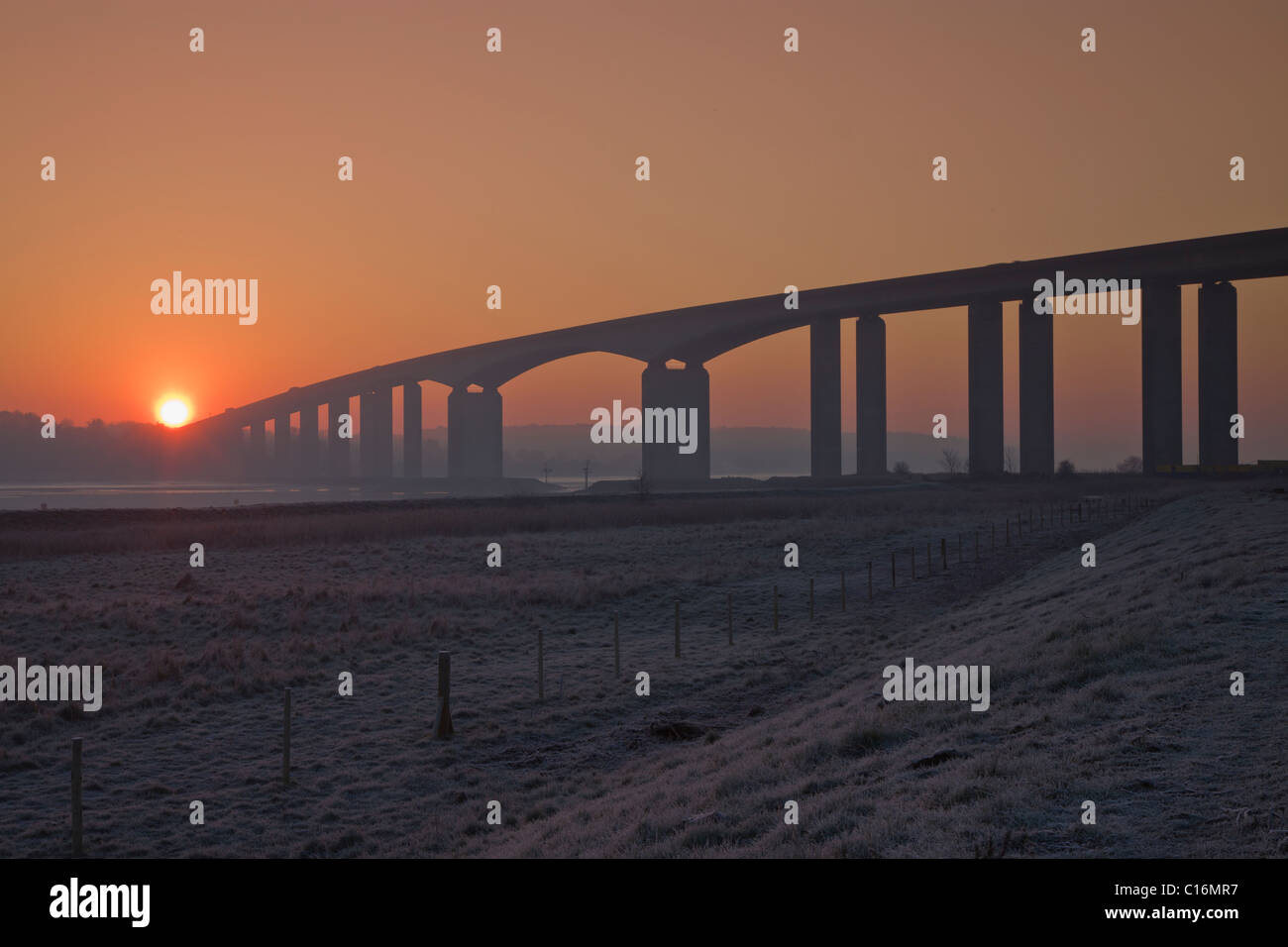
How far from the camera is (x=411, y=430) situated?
429ft

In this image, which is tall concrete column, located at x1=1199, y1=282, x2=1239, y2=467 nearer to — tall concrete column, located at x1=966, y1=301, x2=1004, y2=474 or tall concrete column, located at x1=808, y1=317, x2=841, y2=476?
tall concrete column, located at x1=966, y1=301, x2=1004, y2=474

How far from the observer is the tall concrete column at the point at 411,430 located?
426ft

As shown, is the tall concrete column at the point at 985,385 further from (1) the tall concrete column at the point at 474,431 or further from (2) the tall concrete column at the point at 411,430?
(2) the tall concrete column at the point at 411,430

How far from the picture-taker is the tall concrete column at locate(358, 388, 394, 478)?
135 m

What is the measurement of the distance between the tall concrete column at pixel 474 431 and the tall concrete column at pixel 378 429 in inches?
624

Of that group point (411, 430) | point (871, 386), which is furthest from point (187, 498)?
point (871, 386)

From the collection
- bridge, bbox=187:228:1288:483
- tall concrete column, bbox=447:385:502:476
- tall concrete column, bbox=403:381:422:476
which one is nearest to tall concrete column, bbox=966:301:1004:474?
bridge, bbox=187:228:1288:483

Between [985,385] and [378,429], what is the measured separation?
85.6 meters

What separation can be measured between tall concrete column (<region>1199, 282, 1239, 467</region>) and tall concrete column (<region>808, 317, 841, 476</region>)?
29107 mm

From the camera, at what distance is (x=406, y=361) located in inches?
4924

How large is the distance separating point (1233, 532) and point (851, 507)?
36250 mm
